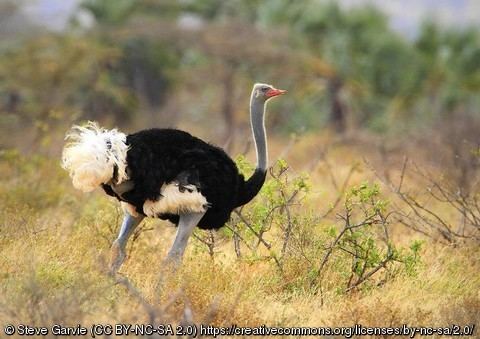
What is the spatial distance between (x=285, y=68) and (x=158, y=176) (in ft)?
59.2

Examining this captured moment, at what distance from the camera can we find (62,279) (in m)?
6.39

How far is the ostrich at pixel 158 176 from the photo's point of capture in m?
6.11

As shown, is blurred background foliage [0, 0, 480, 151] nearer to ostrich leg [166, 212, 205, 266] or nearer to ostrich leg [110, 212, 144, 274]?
ostrich leg [110, 212, 144, 274]

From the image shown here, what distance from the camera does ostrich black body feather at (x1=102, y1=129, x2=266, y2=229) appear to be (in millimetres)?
6316

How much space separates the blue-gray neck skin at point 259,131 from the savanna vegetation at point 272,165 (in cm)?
14

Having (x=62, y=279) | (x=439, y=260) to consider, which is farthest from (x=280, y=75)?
(x=62, y=279)

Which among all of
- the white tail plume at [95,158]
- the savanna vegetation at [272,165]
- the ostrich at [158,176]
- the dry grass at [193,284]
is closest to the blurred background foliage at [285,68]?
the savanna vegetation at [272,165]

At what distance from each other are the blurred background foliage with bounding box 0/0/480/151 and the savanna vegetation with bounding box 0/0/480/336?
0.05 meters

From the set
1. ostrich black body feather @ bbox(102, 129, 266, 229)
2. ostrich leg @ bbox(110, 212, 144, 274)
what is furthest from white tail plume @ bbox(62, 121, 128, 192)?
ostrich leg @ bbox(110, 212, 144, 274)

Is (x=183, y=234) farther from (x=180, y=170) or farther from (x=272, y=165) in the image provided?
(x=272, y=165)

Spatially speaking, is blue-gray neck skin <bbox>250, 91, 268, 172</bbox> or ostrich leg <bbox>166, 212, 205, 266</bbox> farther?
blue-gray neck skin <bbox>250, 91, 268, 172</bbox>

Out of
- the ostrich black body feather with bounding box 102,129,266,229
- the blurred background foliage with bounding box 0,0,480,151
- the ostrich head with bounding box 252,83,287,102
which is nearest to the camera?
the ostrich black body feather with bounding box 102,129,266,229

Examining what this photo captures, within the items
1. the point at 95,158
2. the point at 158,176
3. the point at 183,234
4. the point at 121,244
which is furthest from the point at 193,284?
the point at 95,158

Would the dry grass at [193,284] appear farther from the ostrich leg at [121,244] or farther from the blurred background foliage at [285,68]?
the blurred background foliage at [285,68]
